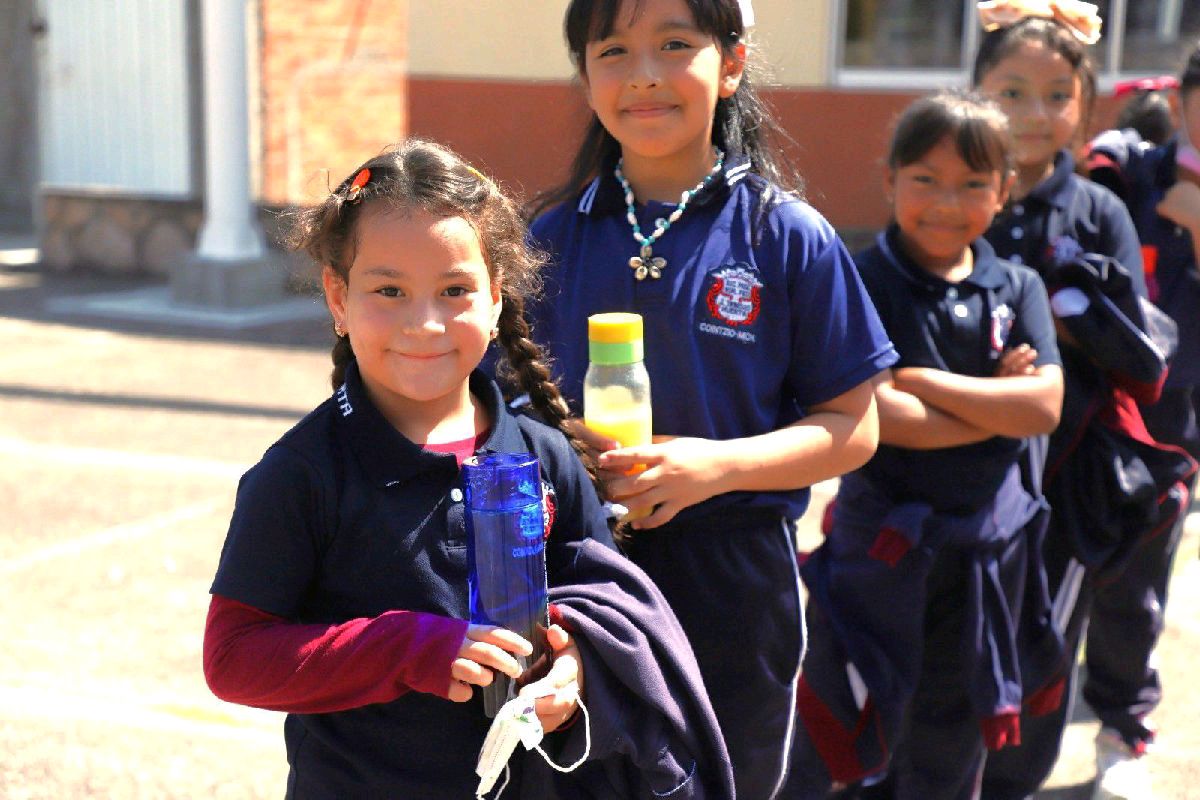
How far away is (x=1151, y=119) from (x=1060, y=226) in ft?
3.56

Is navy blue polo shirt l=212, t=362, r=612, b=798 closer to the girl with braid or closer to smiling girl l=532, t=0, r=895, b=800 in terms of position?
the girl with braid

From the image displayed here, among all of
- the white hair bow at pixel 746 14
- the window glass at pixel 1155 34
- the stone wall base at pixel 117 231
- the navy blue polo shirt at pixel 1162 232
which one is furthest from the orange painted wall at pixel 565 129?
the white hair bow at pixel 746 14

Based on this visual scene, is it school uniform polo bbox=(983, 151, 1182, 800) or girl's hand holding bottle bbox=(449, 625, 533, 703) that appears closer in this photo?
girl's hand holding bottle bbox=(449, 625, 533, 703)

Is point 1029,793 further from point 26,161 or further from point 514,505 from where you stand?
point 26,161

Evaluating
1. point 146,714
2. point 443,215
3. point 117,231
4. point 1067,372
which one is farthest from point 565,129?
point 443,215

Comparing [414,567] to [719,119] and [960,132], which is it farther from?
[960,132]

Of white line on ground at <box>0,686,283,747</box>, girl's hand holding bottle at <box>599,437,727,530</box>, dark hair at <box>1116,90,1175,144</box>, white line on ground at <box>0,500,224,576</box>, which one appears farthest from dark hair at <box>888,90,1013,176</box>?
white line on ground at <box>0,500,224,576</box>

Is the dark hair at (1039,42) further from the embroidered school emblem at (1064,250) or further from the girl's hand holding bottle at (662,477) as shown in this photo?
the girl's hand holding bottle at (662,477)

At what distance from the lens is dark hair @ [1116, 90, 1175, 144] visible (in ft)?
14.0

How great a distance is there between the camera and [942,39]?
33.6 feet

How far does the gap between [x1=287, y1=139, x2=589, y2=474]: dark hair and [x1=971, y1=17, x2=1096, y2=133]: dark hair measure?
171 cm

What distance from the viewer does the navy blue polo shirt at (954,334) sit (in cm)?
308

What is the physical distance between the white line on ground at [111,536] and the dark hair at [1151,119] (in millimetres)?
3702

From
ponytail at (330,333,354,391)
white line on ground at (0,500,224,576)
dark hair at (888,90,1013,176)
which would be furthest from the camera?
white line on ground at (0,500,224,576)
